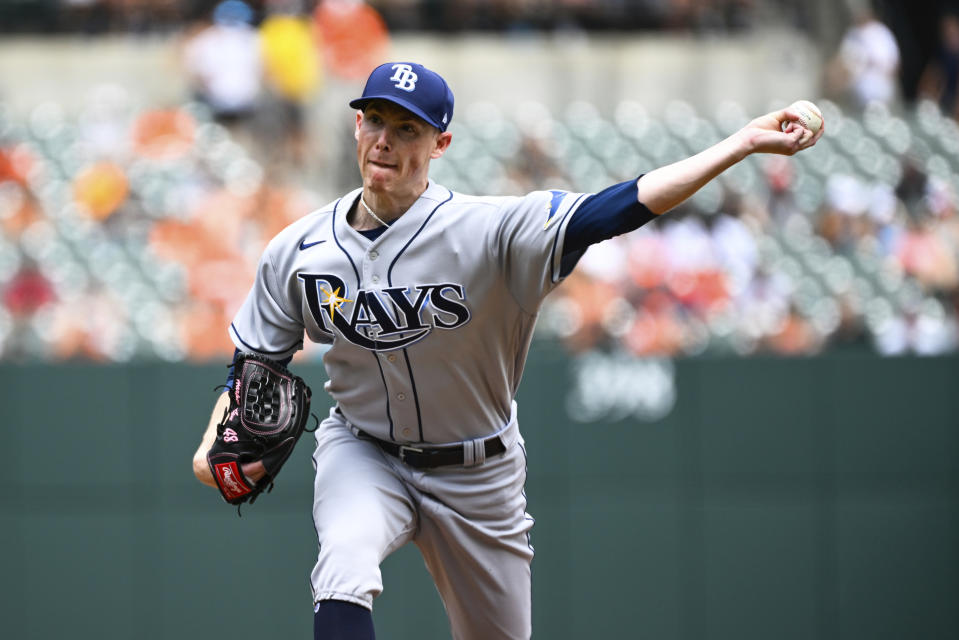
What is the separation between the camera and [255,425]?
131 inches

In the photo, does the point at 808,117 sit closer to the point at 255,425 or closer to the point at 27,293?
the point at 255,425

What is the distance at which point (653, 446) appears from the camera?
269 inches

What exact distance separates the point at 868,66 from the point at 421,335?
7672 millimetres

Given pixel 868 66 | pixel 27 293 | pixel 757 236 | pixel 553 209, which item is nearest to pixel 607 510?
pixel 757 236

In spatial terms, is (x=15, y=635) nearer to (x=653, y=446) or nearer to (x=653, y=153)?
(x=653, y=446)

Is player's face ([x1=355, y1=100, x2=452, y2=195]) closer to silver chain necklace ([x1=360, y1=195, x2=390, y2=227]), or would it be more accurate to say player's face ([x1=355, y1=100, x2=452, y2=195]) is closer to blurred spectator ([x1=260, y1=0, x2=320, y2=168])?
silver chain necklace ([x1=360, y1=195, x2=390, y2=227])

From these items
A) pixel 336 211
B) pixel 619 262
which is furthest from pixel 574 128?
pixel 336 211

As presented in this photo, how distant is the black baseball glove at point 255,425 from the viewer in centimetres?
331

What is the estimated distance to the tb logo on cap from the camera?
10.4ft

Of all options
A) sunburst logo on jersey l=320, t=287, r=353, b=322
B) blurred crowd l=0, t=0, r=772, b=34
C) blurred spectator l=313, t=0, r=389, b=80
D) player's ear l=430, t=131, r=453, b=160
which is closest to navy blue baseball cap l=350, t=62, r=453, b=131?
player's ear l=430, t=131, r=453, b=160

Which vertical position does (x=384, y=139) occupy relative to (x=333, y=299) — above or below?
above

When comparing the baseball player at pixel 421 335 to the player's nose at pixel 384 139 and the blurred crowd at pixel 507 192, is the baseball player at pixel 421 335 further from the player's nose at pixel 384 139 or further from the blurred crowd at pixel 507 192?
the blurred crowd at pixel 507 192

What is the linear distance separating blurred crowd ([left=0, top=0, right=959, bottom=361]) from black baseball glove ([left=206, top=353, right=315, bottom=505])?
3.67 meters

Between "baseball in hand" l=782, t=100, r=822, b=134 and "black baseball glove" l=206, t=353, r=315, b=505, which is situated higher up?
"baseball in hand" l=782, t=100, r=822, b=134
